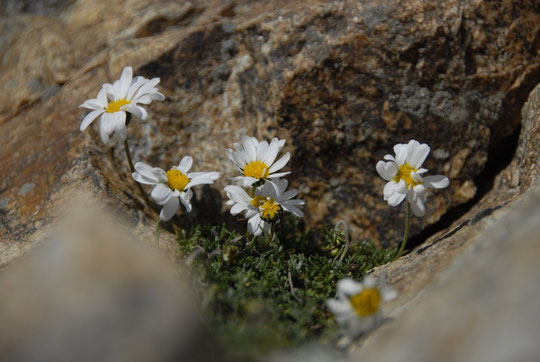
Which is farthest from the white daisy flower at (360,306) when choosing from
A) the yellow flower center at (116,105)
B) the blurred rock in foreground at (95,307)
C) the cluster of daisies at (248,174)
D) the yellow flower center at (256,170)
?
the yellow flower center at (116,105)

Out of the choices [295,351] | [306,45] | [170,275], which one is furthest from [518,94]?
[170,275]

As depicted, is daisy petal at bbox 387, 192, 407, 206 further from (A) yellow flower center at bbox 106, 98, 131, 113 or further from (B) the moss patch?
(A) yellow flower center at bbox 106, 98, 131, 113

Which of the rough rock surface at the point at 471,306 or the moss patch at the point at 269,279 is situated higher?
the rough rock surface at the point at 471,306

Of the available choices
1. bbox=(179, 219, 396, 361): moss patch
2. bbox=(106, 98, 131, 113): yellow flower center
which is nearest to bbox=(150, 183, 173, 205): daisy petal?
bbox=(179, 219, 396, 361): moss patch

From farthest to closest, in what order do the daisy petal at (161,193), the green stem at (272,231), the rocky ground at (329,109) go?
the rocky ground at (329,109)
the green stem at (272,231)
the daisy petal at (161,193)

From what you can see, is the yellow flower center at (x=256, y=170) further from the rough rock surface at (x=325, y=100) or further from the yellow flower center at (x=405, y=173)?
the yellow flower center at (x=405, y=173)

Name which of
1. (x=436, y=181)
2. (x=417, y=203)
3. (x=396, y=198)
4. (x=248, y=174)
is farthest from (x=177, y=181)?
(x=436, y=181)

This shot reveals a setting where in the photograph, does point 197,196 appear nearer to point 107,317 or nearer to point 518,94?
point 107,317

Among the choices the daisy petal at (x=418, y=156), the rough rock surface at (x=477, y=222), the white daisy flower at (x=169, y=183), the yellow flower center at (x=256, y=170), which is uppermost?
the white daisy flower at (x=169, y=183)
